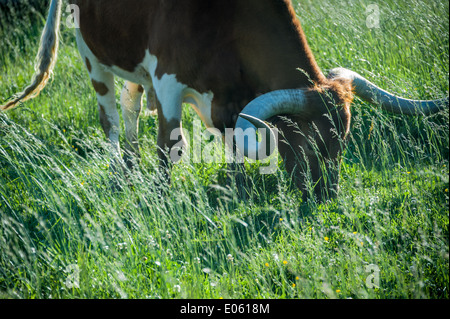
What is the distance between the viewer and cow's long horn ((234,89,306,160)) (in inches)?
127

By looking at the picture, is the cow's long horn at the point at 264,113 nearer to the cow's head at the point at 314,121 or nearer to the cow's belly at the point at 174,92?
the cow's head at the point at 314,121

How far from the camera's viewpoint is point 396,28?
6.09m

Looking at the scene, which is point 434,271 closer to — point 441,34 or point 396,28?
point 441,34


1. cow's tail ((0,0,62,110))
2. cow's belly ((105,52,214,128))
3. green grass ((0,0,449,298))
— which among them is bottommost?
green grass ((0,0,449,298))

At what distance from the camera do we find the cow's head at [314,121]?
3.29 meters

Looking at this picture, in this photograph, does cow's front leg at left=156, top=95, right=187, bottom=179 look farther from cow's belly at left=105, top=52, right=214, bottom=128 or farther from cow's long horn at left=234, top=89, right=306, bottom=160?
cow's long horn at left=234, top=89, right=306, bottom=160

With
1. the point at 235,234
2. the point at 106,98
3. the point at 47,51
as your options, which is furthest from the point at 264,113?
the point at 47,51

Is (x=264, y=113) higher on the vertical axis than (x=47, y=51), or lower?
lower

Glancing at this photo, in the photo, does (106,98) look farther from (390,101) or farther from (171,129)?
(390,101)

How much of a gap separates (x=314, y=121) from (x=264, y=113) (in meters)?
0.40

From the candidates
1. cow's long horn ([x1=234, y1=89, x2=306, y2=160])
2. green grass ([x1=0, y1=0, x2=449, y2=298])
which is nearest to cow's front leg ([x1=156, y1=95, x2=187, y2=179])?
green grass ([x1=0, y1=0, x2=449, y2=298])

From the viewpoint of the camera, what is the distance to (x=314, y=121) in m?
3.41

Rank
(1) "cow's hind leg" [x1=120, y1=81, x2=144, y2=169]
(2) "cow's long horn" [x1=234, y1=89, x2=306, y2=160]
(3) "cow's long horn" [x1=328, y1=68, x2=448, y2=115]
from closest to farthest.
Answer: (2) "cow's long horn" [x1=234, y1=89, x2=306, y2=160] < (3) "cow's long horn" [x1=328, y1=68, x2=448, y2=115] < (1) "cow's hind leg" [x1=120, y1=81, x2=144, y2=169]

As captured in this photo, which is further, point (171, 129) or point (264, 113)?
point (171, 129)
